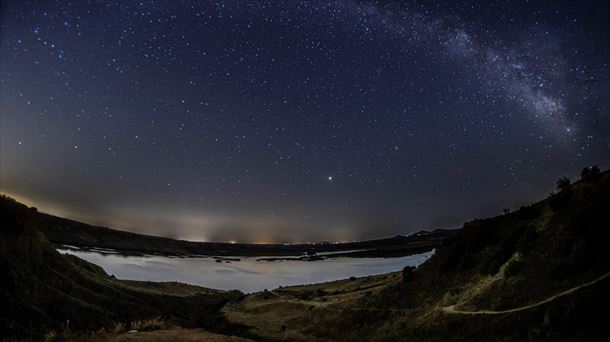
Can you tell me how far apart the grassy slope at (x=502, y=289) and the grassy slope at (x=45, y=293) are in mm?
11477

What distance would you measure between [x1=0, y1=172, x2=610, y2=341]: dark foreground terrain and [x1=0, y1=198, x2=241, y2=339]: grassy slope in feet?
0.27

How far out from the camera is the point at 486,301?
14250mm

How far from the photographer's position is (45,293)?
72.9 feet

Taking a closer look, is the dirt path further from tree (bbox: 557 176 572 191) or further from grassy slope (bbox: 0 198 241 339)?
grassy slope (bbox: 0 198 241 339)

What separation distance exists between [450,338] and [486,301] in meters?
2.41

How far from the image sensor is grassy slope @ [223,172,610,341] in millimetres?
11250

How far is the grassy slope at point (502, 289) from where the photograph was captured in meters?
11.2

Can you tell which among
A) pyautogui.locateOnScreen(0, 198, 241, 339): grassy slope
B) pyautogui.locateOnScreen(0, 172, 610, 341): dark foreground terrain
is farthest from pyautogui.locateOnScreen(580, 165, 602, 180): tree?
pyautogui.locateOnScreen(0, 198, 241, 339): grassy slope

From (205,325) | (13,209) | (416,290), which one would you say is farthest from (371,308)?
(13,209)

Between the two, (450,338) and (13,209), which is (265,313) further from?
(13,209)

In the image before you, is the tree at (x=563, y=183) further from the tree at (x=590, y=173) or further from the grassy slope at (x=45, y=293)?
the grassy slope at (x=45, y=293)

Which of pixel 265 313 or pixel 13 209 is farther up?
pixel 13 209

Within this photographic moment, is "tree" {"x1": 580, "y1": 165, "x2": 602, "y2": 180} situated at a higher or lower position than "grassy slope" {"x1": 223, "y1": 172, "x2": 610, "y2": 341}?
higher

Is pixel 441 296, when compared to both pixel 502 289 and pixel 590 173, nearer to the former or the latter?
pixel 502 289
